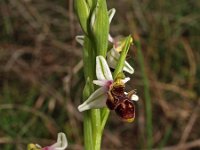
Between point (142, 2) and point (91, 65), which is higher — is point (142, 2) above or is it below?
above

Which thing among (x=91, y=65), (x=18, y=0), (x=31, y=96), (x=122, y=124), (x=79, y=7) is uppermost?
(x=18, y=0)

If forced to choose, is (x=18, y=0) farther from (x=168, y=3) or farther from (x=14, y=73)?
(x=168, y=3)

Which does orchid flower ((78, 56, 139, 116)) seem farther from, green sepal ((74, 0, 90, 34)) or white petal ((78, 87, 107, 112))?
green sepal ((74, 0, 90, 34))

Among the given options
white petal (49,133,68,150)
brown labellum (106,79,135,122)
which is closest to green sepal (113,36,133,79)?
brown labellum (106,79,135,122)

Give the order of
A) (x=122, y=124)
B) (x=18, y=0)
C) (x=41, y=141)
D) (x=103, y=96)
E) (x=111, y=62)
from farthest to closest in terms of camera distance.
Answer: (x=18, y=0)
(x=122, y=124)
(x=41, y=141)
(x=111, y=62)
(x=103, y=96)

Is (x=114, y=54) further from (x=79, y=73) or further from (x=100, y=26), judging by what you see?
(x=79, y=73)

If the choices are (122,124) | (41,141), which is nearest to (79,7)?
(41,141)

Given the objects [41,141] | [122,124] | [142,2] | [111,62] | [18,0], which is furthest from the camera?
[142,2]
